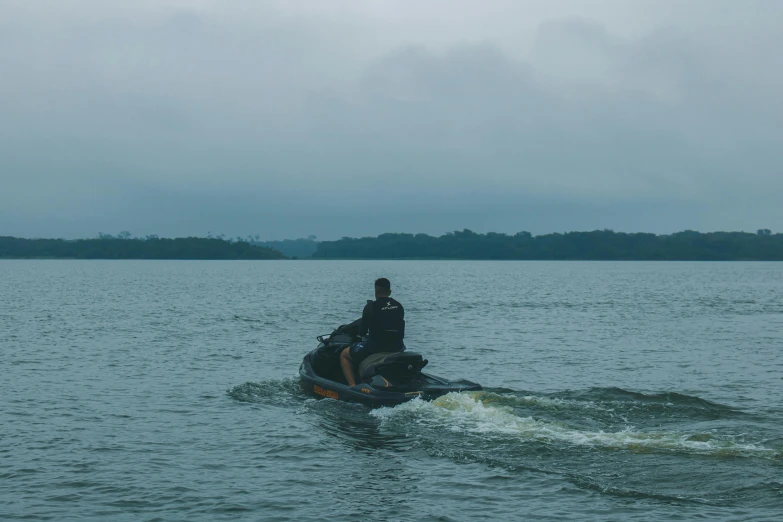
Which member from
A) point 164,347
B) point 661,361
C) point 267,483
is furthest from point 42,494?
point 661,361

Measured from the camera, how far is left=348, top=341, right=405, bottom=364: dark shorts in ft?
56.1

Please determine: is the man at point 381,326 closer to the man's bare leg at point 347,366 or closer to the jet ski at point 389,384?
the man's bare leg at point 347,366

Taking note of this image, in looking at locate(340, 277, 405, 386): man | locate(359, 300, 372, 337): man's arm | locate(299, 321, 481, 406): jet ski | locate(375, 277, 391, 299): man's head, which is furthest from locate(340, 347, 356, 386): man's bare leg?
locate(375, 277, 391, 299): man's head

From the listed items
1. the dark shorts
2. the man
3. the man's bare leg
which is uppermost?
the man

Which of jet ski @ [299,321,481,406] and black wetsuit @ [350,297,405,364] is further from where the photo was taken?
black wetsuit @ [350,297,405,364]

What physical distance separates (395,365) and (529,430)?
3583 mm

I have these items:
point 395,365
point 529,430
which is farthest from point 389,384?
point 529,430

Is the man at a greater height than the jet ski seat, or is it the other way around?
the man

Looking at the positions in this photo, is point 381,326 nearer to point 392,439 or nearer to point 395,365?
point 395,365

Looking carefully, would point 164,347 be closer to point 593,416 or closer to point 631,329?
point 593,416

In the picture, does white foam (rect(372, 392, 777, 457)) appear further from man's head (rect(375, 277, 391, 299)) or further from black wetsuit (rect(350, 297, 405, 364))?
Answer: man's head (rect(375, 277, 391, 299))

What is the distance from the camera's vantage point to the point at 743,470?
1157 cm

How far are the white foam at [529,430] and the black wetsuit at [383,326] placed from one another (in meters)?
1.59

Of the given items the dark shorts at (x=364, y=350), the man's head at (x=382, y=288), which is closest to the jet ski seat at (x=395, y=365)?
the dark shorts at (x=364, y=350)
